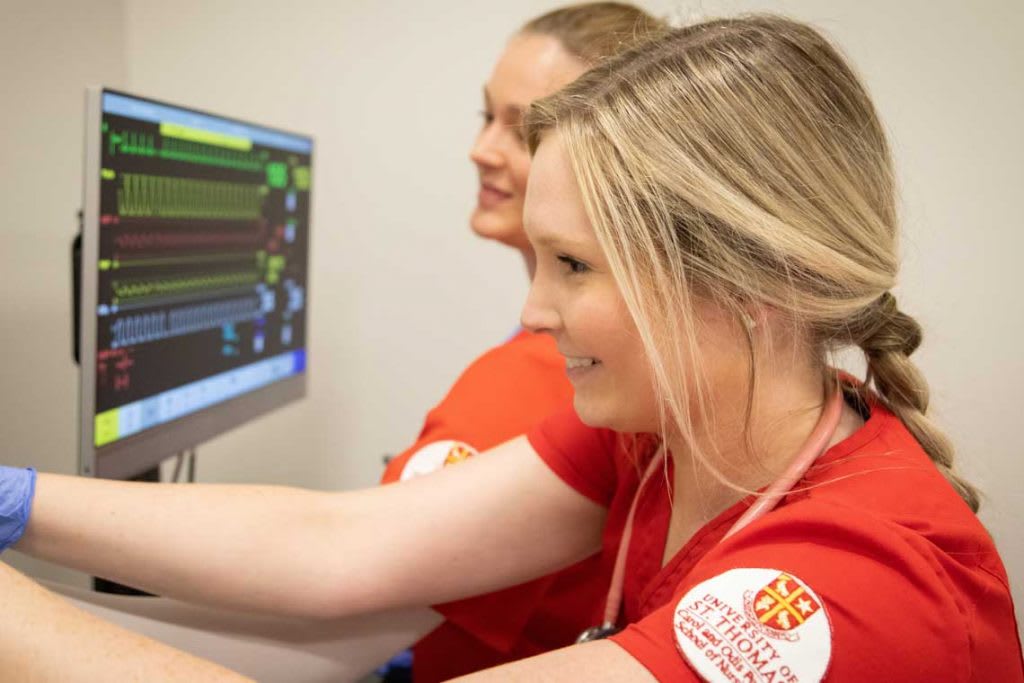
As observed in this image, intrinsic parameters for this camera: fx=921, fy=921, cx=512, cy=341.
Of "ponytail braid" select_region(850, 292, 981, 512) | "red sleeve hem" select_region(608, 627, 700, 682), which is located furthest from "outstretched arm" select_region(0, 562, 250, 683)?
"ponytail braid" select_region(850, 292, 981, 512)

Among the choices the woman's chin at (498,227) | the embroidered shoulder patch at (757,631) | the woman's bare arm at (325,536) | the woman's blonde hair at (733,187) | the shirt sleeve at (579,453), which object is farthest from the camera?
the woman's chin at (498,227)

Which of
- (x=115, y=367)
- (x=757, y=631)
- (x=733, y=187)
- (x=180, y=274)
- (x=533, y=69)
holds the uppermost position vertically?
(x=533, y=69)

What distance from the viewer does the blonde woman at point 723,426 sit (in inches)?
26.0

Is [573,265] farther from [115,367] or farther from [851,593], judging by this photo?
[115,367]

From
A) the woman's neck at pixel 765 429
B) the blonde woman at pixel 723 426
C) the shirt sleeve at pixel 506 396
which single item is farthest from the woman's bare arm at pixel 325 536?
the woman's neck at pixel 765 429

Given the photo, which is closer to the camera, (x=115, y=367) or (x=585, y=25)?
(x=115, y=367)

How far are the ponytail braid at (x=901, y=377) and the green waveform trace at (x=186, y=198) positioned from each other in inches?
30.9

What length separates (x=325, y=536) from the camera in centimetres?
98

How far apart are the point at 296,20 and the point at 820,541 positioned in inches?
64.2

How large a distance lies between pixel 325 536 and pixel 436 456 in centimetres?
19

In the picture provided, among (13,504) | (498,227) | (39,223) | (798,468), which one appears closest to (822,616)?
(798,468)

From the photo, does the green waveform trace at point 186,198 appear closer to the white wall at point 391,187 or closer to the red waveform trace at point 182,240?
the red waveform trace at point 182,240

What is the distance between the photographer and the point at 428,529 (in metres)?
0.98

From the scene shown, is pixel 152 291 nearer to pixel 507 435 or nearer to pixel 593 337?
pixel 507 435
